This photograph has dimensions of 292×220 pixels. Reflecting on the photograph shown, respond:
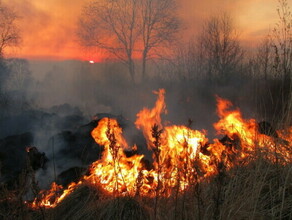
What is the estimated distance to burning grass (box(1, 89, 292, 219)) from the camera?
8.17 ft

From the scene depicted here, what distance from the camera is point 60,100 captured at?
14852 millimetres

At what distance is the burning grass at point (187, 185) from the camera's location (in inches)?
98.0

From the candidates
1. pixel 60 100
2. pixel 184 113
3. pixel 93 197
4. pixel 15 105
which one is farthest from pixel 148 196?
pixel 60 100

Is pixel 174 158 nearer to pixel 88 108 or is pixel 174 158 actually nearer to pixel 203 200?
pixel 203 200

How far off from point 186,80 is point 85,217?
1357cm

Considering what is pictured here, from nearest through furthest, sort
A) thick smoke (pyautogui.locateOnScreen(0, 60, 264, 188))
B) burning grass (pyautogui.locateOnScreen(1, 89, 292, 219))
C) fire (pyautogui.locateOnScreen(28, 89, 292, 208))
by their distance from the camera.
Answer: burning grass (pyautogui.locateOnScreen(1, 89, 292, 219)) < fire (pyautogui.locateOnScreen(28, 89, 292, 208)) < thick smoke (pyautogui.locateOnScreen(0, 60, 264, 188))

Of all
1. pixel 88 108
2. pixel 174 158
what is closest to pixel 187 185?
pixel 174 158

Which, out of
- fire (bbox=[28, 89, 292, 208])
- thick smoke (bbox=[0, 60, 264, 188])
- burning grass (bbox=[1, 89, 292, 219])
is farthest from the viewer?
thick smoke (bbox=[0, 60, 264, 188])

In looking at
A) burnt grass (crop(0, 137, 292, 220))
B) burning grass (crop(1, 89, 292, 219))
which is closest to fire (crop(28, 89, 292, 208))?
burning grass (crop(1, 89, 292, 219))

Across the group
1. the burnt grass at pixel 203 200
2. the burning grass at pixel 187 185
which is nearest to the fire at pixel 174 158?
the burning grass at pixel 187 185

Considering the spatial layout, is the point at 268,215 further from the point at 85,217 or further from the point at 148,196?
the point at 85,217

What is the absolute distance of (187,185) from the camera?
2.80 meters

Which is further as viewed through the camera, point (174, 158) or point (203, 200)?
point (174, 158)

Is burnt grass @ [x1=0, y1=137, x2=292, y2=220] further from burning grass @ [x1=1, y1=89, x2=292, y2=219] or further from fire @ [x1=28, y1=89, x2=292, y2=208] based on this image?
fire @ [x1=28, y1=89, x2=292, y2=208]
